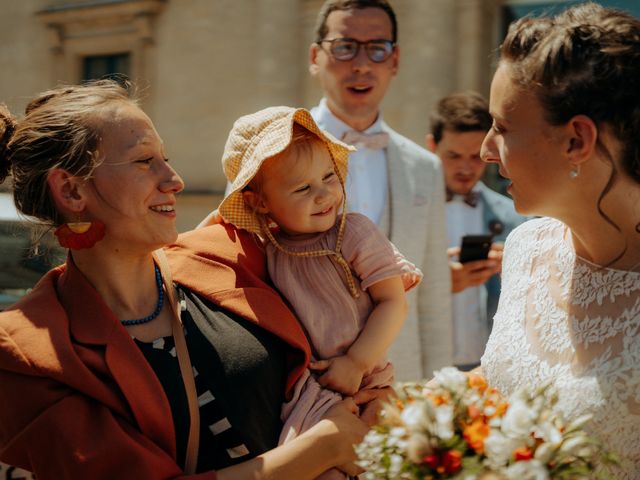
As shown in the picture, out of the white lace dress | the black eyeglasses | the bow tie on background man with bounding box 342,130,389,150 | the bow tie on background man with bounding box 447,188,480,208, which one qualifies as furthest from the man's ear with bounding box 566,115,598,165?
the bow tie on background man with bounding box 447,188,480,208

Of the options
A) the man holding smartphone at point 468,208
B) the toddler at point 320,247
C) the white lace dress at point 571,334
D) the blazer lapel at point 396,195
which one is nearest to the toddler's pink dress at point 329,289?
the toddler at point 320,247

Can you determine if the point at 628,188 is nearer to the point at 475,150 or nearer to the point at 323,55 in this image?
the point at 323,55

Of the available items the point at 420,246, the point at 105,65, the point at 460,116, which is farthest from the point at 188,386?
the point at 105,65

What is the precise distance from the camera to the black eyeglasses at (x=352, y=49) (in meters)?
3.86

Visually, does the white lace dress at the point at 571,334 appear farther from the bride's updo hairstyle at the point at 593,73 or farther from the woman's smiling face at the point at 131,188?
the woman's smiling face at the point at 131,188

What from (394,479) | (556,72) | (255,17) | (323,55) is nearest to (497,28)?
(255,17)

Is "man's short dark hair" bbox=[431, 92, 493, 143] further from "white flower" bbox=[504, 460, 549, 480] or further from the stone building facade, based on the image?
the stone building facade

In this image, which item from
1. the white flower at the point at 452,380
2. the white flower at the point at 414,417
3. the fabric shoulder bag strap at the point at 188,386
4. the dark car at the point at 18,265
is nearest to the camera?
the white flower at the point at 414,417

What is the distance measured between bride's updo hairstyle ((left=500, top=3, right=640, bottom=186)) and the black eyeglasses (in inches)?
64.1

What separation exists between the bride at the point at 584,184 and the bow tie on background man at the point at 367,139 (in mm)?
1388

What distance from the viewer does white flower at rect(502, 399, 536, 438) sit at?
5.98 feet

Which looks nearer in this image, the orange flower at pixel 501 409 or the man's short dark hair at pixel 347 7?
the orange flower at pixel 501 409

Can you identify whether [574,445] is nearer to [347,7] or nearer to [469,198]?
[347,7]

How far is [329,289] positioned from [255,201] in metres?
0.36
